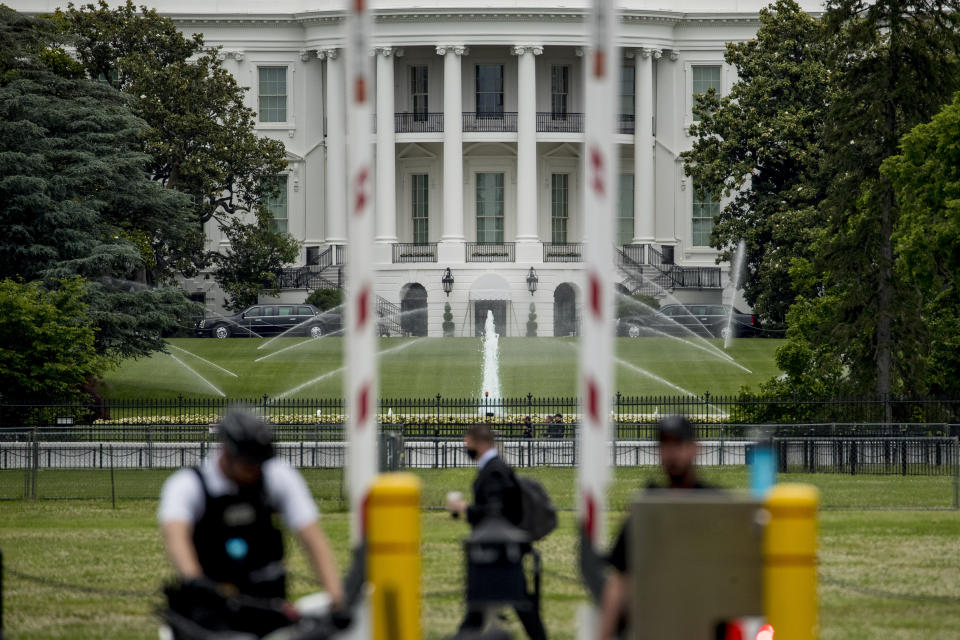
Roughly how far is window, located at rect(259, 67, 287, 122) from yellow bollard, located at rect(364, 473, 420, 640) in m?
67.1

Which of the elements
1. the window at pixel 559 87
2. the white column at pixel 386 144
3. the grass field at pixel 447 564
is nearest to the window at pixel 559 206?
the window at pixel 559 87

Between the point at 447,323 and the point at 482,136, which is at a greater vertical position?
the point at 482,136

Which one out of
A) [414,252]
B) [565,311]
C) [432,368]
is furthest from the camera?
[414,252]

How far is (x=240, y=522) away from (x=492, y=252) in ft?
202

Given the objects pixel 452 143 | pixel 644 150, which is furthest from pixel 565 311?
pixel 452 143

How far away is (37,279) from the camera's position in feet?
147

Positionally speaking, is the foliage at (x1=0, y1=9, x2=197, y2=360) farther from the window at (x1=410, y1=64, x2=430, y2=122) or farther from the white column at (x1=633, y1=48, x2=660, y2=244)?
the white column at (x1=633, y1=48, x2=660, y2=244)

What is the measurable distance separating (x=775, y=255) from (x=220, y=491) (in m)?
47.8

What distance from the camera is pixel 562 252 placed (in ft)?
226

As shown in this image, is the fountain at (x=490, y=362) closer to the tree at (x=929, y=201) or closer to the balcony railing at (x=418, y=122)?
the balcony railing at (x=418, y=122)

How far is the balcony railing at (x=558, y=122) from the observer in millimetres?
70688

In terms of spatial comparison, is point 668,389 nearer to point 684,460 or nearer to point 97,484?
point 97,484

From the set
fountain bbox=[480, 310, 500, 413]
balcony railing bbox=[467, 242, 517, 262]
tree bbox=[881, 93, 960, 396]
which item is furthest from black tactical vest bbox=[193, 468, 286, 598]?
balcony railing bbox=[467, 242, 517, 262]

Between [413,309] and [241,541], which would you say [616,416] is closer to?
[241,541]
